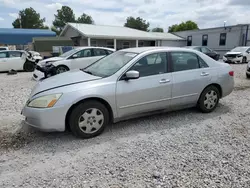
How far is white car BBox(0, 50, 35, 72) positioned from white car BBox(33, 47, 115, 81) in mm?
3495

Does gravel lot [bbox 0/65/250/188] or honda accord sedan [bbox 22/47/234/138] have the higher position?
honda accord sedan [bbox 22/47/234/138]

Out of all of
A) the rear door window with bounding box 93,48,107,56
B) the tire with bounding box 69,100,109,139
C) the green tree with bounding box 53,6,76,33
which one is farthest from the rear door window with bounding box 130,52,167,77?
the green tree with bounding box 53,6,76,33

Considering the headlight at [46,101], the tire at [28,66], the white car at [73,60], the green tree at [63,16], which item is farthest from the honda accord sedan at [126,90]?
the green tree at [63,16]

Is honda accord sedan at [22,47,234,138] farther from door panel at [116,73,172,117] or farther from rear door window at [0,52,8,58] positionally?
rear door window at [0,52,8,58]

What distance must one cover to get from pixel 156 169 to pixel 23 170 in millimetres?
1748

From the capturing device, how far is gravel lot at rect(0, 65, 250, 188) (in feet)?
7.79

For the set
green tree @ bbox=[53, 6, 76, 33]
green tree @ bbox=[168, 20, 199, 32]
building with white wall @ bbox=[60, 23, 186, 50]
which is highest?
green tree @ bbox=[53, 6, 76, 33]

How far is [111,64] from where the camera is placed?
3.97 metres

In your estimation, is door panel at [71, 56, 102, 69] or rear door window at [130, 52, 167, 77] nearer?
rear door window at [130, 52, 167, 77]

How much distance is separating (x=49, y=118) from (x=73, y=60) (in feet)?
21.3

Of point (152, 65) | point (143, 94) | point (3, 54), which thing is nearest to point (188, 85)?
point (152, 65)

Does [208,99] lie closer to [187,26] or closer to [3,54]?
[3,54]

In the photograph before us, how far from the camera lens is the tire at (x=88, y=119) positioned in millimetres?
3189

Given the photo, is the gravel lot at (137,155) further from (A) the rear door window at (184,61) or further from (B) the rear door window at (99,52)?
(B) the rear door window at (99,52)
